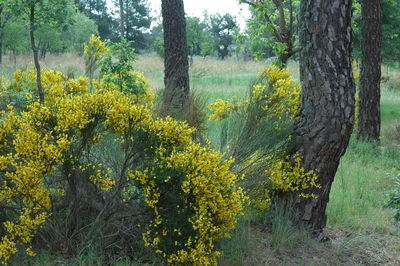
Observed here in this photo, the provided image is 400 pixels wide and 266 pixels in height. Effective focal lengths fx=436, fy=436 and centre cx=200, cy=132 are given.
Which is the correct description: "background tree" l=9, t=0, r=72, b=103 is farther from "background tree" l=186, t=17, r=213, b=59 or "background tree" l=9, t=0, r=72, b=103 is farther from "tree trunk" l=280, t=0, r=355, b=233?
"background tree" l=186, t=17, r=213, b=59

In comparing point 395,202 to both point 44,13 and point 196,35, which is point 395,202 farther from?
point 196,35

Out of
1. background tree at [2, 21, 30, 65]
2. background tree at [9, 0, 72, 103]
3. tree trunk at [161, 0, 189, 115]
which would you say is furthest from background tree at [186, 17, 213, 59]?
background tree at [9, 0, 72, 103]

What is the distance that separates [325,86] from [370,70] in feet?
21.2

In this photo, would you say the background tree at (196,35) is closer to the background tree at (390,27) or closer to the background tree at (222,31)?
the background tree at (222,31)

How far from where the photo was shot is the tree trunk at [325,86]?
416cm

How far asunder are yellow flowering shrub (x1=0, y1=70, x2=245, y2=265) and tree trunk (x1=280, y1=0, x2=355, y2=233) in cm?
137

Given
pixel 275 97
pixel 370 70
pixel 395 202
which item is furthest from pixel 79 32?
pixel 395 202

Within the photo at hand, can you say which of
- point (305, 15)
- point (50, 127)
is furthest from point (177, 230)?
point (305, 15)

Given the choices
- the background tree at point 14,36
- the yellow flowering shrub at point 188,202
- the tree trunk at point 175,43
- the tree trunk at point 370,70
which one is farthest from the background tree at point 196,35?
the yellow flowering shrub at point 188,202

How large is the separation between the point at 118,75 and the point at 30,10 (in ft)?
5.18

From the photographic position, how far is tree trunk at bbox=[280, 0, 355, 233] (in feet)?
13.6

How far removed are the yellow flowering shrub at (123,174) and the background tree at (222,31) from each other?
44076mm

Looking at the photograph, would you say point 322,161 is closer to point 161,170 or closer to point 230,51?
point 161,170

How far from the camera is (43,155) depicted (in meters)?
2.99
